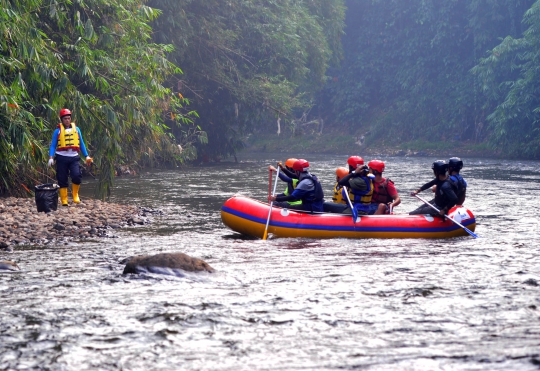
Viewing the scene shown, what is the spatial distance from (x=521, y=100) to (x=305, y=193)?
2096 centimetres

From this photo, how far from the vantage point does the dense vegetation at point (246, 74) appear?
479 inches

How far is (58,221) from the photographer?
10266 millimetres

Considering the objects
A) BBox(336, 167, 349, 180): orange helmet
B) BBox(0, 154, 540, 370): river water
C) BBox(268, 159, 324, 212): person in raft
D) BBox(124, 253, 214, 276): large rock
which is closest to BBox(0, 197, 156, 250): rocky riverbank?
BBox(0, 154, 540, 370): river water

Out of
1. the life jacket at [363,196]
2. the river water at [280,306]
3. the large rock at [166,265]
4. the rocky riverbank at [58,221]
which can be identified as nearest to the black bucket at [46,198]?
the rocky riverbank at [58,221]

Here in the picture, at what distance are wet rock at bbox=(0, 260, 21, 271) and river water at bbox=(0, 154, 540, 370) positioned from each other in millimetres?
207

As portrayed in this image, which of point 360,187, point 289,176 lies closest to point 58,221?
point 289,176

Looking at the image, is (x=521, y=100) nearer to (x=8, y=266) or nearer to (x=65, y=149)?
(x=65, y=149)

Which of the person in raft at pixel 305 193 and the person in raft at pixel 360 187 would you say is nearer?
the person in raft at pixel 305 193

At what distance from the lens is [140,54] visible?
15.4 meters

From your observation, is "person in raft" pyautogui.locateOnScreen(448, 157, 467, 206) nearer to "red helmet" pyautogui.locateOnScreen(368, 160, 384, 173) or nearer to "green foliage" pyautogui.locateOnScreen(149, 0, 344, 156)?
"red helmet" pyautogui.locateOnScreen(368, 160, 384, 173)

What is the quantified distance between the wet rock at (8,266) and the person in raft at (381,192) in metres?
5.09

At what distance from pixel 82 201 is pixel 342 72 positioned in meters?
32.3

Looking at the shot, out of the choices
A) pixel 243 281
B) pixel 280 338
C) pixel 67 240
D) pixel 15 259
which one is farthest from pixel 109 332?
pixel 67 240

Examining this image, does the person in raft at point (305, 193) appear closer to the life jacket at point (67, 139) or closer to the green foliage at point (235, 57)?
the life jacket at point (67, 139)
